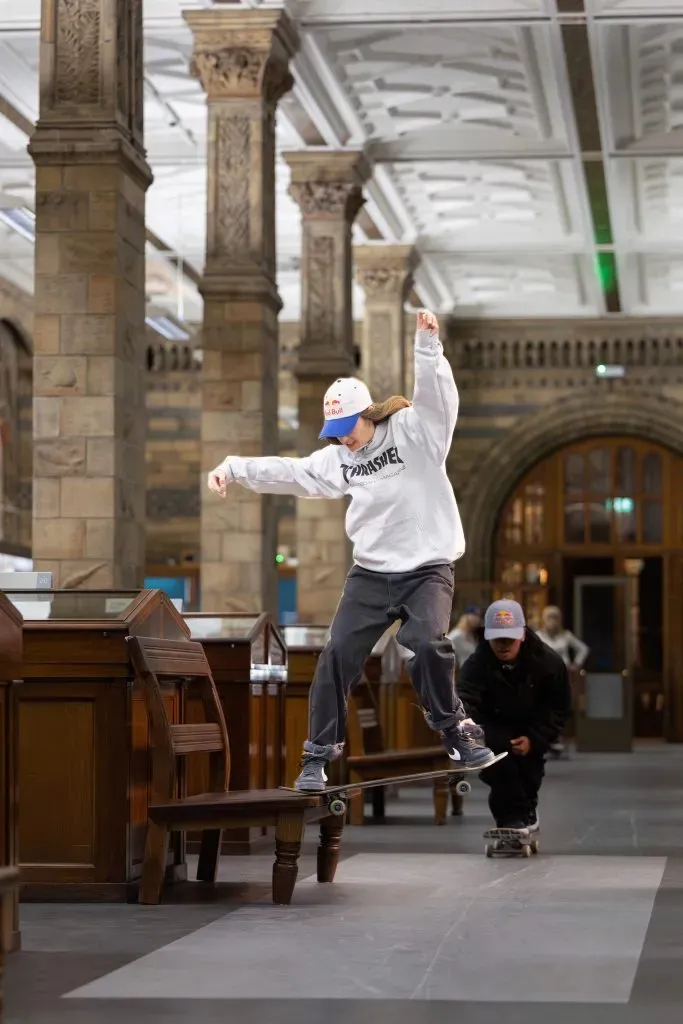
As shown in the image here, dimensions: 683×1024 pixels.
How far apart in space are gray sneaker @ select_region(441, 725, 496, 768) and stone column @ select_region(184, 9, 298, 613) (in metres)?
9.57

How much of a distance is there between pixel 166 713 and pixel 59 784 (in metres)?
0.52

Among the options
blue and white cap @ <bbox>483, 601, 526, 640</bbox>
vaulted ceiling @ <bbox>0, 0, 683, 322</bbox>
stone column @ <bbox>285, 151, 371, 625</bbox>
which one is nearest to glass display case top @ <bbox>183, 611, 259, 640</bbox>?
blue and white cap @ <bbox>483, 601, 526, 640</bbox>

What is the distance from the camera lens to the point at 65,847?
7.41 m

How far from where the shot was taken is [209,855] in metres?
8.04

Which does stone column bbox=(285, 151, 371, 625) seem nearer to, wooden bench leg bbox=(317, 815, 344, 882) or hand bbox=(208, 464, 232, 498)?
wooden bench leg bbox=(317, 815, 344, 882)

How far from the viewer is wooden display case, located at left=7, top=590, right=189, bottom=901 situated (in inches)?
291

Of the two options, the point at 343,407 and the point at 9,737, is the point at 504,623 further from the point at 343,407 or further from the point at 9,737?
the point at 9,737

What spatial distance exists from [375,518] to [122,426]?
5.29 meters

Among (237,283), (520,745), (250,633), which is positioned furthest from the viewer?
(237,283)

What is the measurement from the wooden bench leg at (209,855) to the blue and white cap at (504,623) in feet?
6.37

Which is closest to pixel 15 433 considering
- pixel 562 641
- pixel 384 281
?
pixel 384 281

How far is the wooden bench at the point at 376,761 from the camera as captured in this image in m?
11.7

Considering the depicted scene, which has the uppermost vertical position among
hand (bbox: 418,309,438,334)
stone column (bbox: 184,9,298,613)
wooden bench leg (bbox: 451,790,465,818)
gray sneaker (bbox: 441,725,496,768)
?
stone column (bbox: 184,9,298,613)

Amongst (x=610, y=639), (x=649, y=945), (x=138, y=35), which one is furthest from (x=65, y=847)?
(x=610, y=639)
